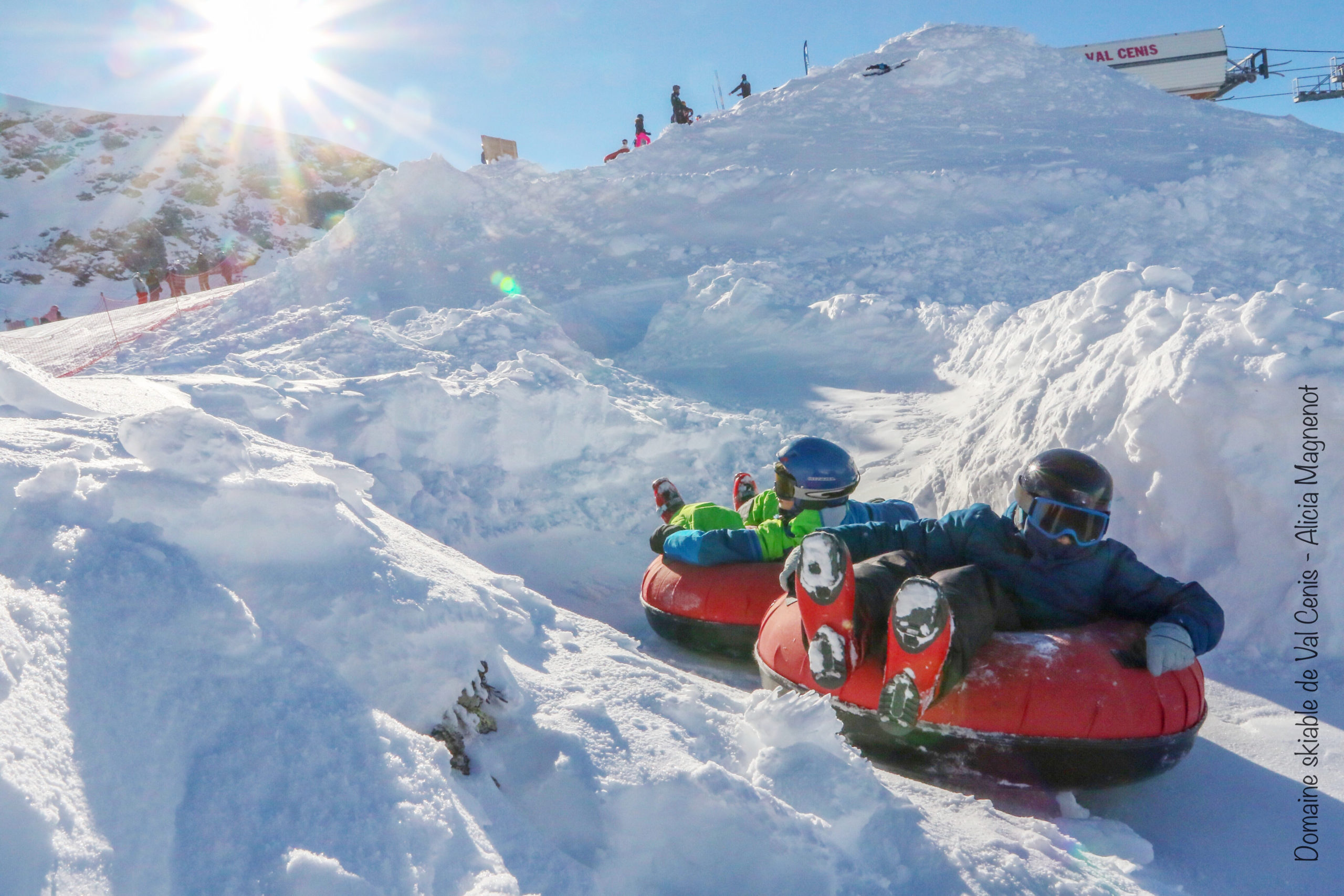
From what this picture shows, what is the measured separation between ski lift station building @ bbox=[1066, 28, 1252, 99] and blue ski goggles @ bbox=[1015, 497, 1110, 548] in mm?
24456

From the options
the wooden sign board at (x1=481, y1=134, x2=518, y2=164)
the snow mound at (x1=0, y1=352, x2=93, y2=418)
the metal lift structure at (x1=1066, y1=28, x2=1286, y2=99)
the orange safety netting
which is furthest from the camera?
the metal lift structure at (x1=1066, y1=28, x2=1286, y2=99)

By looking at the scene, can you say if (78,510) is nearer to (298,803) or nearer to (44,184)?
(298,803)

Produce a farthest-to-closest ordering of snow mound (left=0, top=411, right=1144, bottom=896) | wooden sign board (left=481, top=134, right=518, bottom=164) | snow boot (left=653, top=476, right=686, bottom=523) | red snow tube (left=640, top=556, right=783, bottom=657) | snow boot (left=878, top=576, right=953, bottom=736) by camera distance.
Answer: wooden sign board (left=481, top=134, right=518, bottom=164) → snow boot (left=653, top=476, right=686, bottom=523) → red snow tube (left=640, top=556, right=783, bottom=657) → snow boot (left=878, top=576, right=953, bottom=736) → snow mound (left=0, top=411, right=1144, bottom=896)

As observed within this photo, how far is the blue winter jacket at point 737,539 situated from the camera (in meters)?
4.19

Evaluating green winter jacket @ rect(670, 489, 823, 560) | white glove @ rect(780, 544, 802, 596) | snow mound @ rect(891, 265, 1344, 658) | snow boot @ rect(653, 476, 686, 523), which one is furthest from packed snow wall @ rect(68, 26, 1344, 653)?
white glove @ rect(780, 544, 802, 596)

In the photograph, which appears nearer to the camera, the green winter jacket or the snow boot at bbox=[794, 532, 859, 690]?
the snow boot at bbox=[794, 532, 859, 690]

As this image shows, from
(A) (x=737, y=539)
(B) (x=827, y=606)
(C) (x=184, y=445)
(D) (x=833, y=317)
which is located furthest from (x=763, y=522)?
(D) (x=833, y=317)

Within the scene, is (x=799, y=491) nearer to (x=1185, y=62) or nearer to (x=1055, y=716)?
(x=1055, y=716)

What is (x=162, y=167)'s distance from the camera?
36281mm

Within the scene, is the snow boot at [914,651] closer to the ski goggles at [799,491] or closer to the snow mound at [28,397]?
the ski goggles at [799,491]

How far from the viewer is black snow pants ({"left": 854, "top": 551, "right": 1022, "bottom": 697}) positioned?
2762mm

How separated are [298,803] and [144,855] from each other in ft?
0.94

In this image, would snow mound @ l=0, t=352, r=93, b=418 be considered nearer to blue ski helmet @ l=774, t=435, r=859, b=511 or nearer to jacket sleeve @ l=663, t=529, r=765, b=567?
jacket sleeve @ l=663, t=529, r=765, b=567

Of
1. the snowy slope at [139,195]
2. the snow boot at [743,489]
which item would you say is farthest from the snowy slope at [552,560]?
the snowy slope at [139,195]
